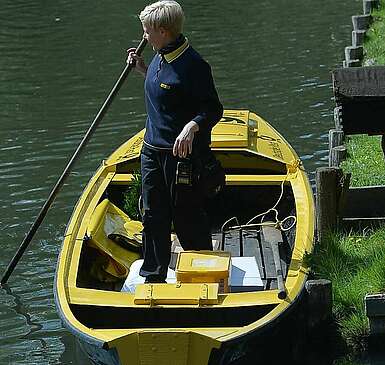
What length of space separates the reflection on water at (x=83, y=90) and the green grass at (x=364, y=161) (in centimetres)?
98

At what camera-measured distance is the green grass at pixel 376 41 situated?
49.6ft

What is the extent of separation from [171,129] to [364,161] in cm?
404

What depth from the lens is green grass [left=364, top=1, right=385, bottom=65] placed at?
15.1m

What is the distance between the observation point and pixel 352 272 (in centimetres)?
788

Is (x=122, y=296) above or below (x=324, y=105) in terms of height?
above

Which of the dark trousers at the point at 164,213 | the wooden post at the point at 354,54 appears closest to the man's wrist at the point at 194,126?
the dark trousers at the point at 164,213

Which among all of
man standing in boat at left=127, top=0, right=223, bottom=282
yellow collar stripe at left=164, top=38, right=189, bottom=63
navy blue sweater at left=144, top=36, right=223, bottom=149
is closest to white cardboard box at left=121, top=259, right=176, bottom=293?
man standing in boat at left=127, top=0, right=223, bottom=282

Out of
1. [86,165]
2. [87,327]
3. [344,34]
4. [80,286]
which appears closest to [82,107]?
[86,165]

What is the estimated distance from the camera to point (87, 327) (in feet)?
23.2

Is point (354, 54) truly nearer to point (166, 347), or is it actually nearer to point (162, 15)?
point (162, 15)

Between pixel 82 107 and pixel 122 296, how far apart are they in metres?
9.14

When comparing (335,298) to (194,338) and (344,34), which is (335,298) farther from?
(344,34)

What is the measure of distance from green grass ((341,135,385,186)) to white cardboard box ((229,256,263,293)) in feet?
7.72

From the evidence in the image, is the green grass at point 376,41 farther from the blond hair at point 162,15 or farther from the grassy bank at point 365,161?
the blond hair at point 162,15
